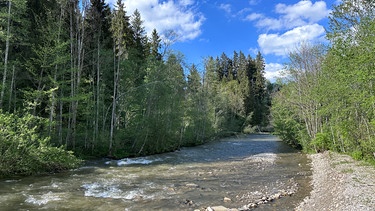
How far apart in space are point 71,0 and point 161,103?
41.8 feet

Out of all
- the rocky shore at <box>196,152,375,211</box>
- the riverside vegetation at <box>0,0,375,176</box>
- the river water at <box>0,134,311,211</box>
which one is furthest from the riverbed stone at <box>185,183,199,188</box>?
the riverside vegetation at <box>0,0,375,176</box>

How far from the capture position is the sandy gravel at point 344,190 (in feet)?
30.1

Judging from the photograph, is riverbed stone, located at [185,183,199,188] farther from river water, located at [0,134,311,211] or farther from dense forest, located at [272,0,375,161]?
dense forest, located at [272,0,375,161]

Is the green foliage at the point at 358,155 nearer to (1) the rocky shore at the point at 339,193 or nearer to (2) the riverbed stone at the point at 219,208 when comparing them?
(1) the rocky shore at the point at 339,193

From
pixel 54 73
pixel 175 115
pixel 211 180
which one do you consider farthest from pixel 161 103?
pixel 211 180

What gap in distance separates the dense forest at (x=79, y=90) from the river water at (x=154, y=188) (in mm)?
2516

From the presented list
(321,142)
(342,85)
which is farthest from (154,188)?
(321,142)

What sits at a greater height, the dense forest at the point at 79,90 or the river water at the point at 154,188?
the dense forest at the point at 79,90

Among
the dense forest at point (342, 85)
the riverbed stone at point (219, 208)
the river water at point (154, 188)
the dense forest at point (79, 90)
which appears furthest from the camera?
the dense forest at point (79, 90)

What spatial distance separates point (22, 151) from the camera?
15.0 meters

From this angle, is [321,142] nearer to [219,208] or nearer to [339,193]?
[339,193]

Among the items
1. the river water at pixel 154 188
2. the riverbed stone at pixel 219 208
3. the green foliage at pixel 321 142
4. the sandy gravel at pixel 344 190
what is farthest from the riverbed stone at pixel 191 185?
the green foliage at pixel 321 142

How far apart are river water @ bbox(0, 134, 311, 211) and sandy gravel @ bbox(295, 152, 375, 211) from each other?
2.35 ft

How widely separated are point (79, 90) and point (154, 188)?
49.2 ft
